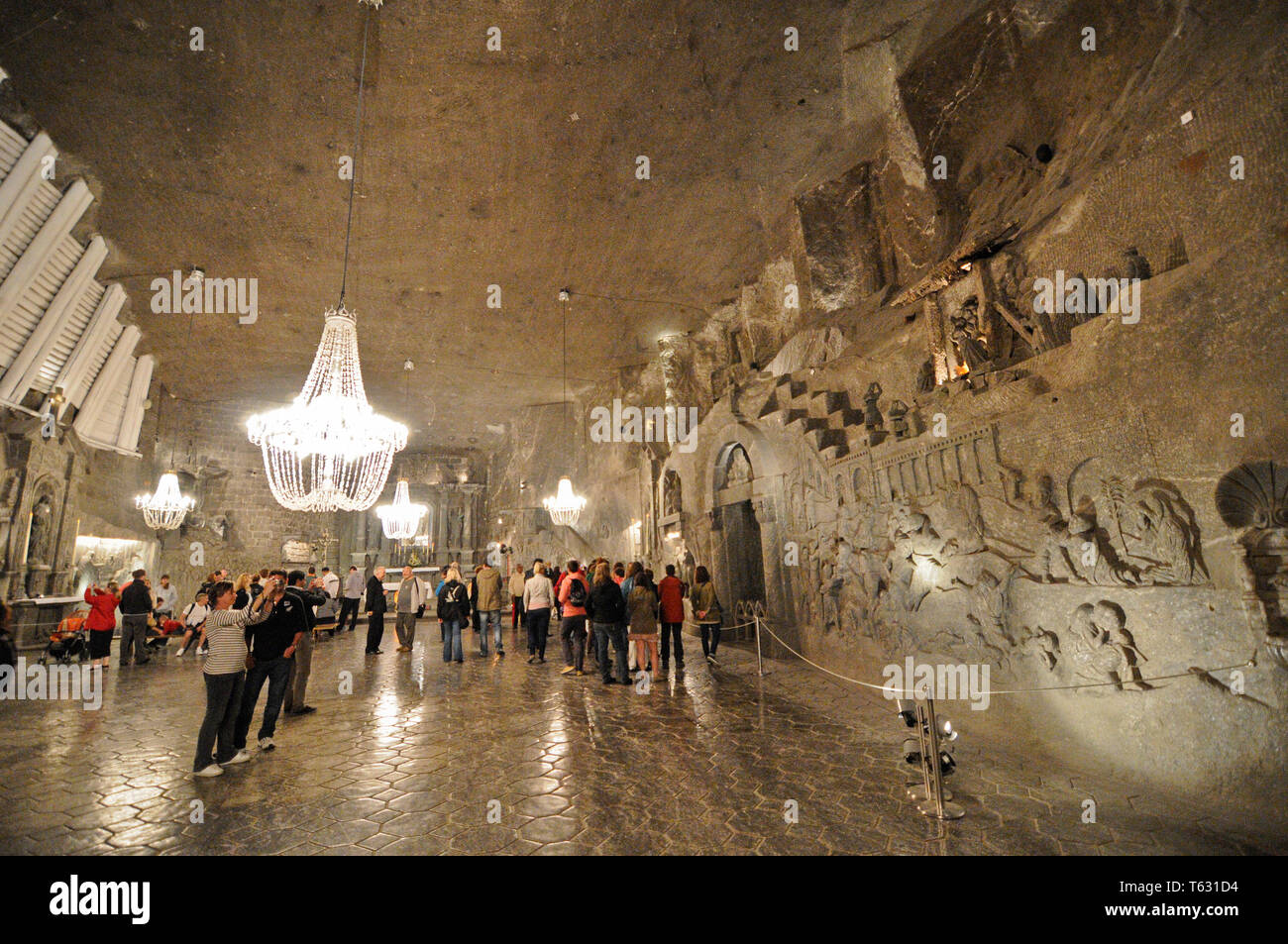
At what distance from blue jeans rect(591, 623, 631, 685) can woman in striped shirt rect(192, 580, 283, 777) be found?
11.3 feet

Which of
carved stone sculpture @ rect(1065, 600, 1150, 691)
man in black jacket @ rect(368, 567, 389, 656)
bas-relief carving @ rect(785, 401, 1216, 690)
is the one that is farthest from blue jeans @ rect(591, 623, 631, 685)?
carved stone sculpture @ rect(1065, 600, 1150, 691)

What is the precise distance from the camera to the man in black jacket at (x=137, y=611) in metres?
7.77

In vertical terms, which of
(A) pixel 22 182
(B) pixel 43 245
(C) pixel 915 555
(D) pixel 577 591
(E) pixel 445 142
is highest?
(E) pixel 445 142

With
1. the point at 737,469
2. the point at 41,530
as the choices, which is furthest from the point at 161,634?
the point at 737,469

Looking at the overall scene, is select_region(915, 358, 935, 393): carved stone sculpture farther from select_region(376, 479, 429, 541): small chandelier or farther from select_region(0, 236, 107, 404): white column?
select_region(376, 479, 429, 541): small chandelier

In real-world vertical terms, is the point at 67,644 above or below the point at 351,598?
below

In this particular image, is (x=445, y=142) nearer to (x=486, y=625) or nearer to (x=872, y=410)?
(x=872, y=410)

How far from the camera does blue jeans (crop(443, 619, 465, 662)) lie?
7891 millimetres

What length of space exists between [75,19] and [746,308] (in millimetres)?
8683

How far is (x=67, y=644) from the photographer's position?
8070 millimetres

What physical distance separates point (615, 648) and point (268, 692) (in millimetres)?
3353

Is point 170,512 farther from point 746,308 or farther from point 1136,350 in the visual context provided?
point 1136,350

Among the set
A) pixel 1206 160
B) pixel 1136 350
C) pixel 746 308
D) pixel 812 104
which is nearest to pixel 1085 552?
pixel 1136 350

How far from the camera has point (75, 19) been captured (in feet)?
16.9
